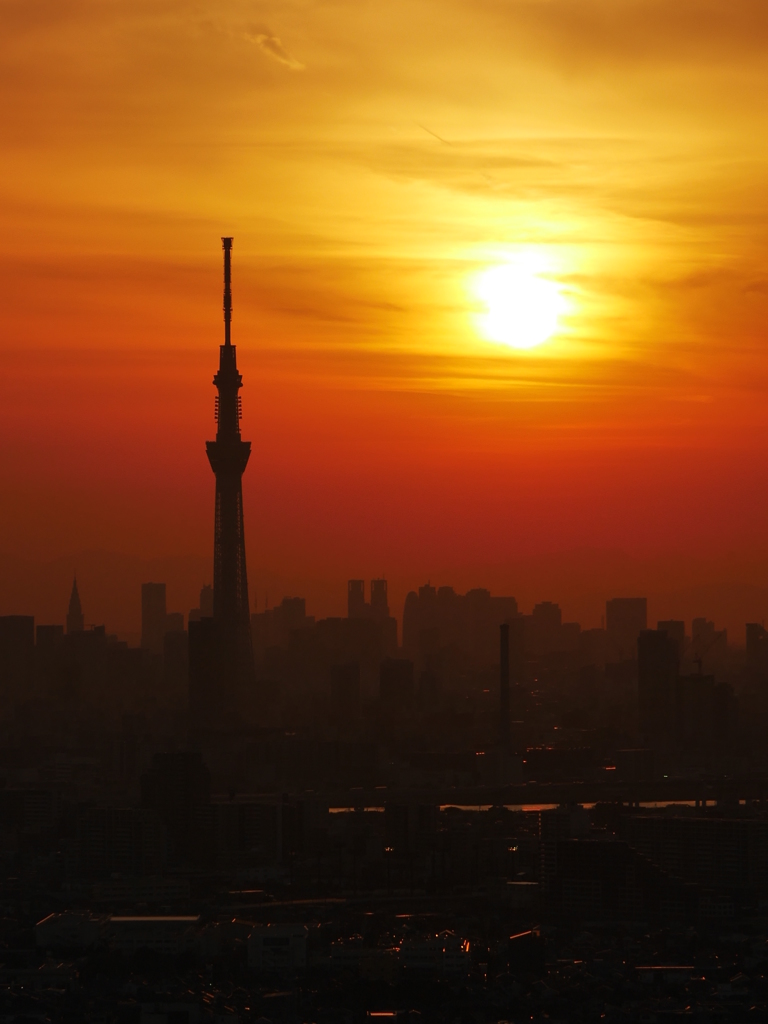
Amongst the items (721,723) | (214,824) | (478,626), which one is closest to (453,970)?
(214,824)

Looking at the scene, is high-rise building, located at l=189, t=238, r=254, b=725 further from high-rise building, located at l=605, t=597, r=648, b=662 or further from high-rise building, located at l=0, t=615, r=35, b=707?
high-rise building, located at l=605, t=597, r=648, b=662

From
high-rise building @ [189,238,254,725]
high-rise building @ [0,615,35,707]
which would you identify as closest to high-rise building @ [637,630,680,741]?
high-rise building @ [189,238,254,725]

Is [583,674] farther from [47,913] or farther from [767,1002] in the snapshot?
[767,1002]

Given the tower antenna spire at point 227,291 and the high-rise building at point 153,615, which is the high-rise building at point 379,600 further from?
the tower antenna spire at point 227,291

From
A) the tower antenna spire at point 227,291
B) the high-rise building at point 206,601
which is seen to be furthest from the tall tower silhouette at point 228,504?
the high-rise building at point 206,601

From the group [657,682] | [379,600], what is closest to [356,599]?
[379,600]

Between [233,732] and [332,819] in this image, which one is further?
[233,732]

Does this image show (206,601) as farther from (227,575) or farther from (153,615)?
(227,575)
